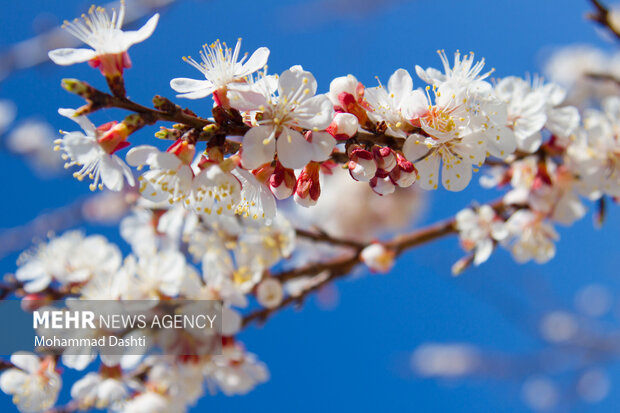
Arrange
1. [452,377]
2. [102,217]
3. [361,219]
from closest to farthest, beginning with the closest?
[361,219] → [452,377] → [102,217]

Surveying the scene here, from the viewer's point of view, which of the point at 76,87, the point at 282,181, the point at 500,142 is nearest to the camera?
the point at 76,87

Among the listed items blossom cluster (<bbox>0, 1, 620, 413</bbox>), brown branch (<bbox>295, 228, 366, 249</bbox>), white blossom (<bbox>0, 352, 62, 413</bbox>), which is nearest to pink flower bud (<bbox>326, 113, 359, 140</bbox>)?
blossom cluster (<bbox>0, 1, 620, 413</bbox>)

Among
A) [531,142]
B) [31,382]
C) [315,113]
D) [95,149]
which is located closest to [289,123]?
[315,113]

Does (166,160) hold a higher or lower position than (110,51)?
lower

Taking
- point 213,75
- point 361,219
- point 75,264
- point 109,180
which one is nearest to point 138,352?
point 75,264

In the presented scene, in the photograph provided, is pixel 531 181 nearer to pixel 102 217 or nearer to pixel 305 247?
pixel 305 247

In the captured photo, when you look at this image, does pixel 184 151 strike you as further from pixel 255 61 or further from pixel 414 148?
pixel 414 148

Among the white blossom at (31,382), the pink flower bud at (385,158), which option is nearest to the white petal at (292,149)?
the pink flower bud at (385,158)
